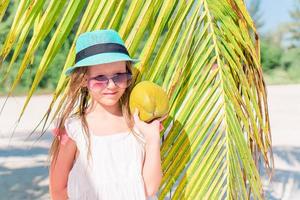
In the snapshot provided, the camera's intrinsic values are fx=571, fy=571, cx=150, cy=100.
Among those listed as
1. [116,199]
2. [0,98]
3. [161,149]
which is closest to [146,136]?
[161,149]

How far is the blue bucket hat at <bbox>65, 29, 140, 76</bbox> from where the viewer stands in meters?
1.59

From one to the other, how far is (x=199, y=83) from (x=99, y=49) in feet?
0.99

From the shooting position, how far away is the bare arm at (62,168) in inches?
63.8

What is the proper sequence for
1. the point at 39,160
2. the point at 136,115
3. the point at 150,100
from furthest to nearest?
the point at 39,160, the point at 136,115, the point at 150,100

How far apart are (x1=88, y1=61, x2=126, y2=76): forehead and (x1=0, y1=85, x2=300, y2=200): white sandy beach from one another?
2668 mm

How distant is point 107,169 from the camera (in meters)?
1.62

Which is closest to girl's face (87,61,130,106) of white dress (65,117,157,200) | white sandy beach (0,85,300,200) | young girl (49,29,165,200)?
young girl (49,29,165,200)


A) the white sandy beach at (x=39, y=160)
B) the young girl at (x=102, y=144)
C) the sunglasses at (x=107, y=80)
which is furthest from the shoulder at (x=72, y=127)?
the white sandy beach at (x=39, y=160)

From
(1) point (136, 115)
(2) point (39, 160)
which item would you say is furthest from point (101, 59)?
(2) point (39, 160)

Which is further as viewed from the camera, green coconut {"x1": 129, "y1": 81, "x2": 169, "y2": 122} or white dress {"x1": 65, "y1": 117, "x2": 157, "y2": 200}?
white dress {"x1": 65, "y1": 117, "x2": 157, "y2": 200}

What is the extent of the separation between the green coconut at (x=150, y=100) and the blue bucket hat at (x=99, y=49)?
106 millimetres

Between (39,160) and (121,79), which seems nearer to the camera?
(121,79)

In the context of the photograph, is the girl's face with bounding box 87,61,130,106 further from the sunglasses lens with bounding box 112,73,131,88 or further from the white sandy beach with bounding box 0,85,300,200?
the white sandy beach with bounding box 0,85,300,200

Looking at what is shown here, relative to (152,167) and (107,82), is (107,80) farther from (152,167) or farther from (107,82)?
(152,167)
